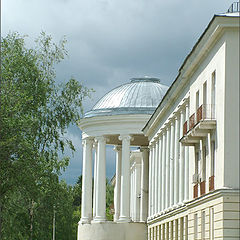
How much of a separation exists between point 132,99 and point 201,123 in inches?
1836

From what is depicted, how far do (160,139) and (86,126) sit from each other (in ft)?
64.8

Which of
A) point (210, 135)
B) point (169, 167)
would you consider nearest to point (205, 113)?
point (210, 135)

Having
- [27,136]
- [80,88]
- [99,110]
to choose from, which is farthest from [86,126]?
[27,136]

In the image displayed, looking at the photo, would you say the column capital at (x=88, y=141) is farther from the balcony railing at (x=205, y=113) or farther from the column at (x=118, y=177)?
the balcony railing at (x=205, y=113)

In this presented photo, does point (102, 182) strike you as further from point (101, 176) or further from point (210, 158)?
point (210, 158)

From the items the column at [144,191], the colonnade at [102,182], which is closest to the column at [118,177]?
the colonnade at [102,182]

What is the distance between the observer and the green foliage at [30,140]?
49.2 m

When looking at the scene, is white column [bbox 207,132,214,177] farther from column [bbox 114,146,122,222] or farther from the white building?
column [bbox 114,146,122,222]

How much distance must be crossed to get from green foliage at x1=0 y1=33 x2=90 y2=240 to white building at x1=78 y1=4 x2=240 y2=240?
7.85 m

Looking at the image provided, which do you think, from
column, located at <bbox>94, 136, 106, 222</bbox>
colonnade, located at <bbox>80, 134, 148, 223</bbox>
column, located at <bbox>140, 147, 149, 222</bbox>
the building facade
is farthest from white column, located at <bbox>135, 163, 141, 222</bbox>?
the building facade

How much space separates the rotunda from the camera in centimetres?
8638

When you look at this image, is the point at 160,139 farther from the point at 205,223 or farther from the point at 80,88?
the point at 205,223

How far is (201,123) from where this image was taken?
4156cm

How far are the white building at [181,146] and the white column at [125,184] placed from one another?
4.0 inches
